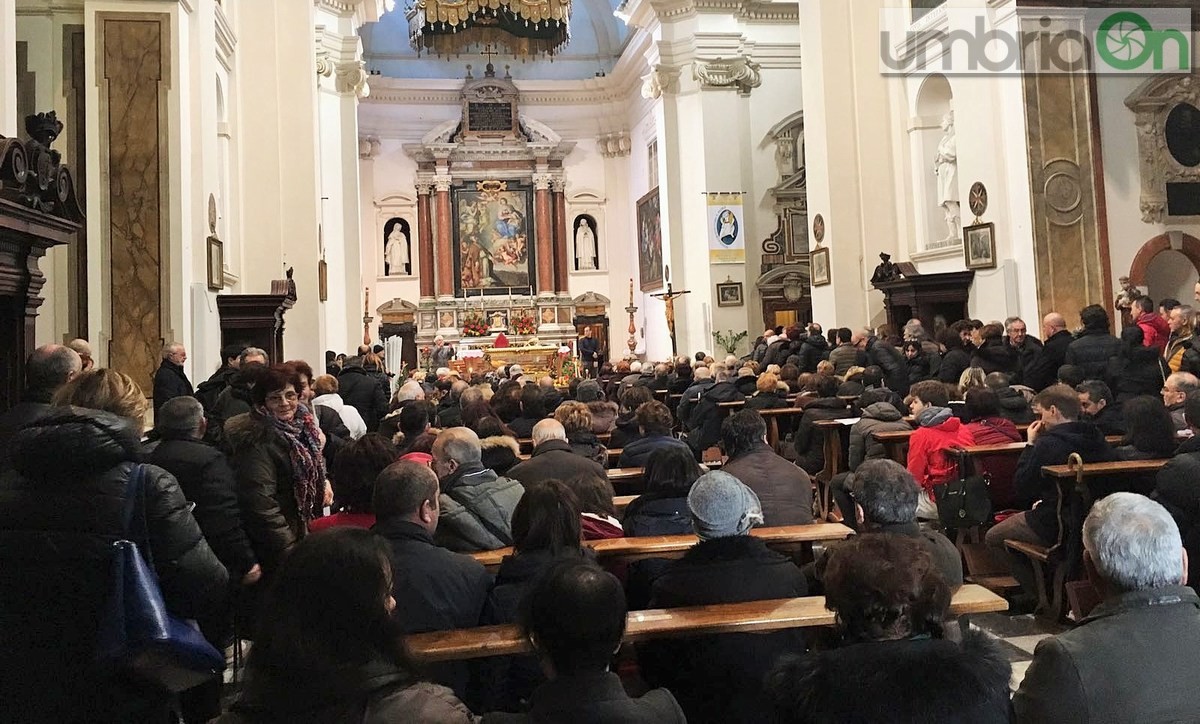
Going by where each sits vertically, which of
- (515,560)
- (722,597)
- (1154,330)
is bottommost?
(722,597)

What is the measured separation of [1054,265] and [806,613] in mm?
8993

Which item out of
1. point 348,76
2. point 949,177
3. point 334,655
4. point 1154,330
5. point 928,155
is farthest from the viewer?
point 348,76

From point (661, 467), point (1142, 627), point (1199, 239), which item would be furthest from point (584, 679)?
point (1199, 239)

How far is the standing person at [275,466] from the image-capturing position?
3.55 meters

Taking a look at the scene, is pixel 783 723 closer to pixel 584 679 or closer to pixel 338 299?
pixel 584 679

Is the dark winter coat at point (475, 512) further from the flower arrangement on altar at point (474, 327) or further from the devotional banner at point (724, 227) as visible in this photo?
the flower arrangement on altar at point (474, 327)

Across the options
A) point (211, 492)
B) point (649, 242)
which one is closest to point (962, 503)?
point (211, 492)

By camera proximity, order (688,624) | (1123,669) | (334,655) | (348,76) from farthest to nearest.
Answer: (348,76) → (688,624) → (1123,669) → (334,655)

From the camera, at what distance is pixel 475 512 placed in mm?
3758

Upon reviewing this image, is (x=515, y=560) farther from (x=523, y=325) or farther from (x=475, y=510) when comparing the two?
(x=523, y=325)

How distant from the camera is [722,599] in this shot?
9.55 feet

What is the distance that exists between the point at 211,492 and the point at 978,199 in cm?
1021

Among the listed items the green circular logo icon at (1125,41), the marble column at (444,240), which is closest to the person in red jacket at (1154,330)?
the green circular logo icon at (1125,41)

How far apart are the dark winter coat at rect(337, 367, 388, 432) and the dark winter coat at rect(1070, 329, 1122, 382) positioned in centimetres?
595
